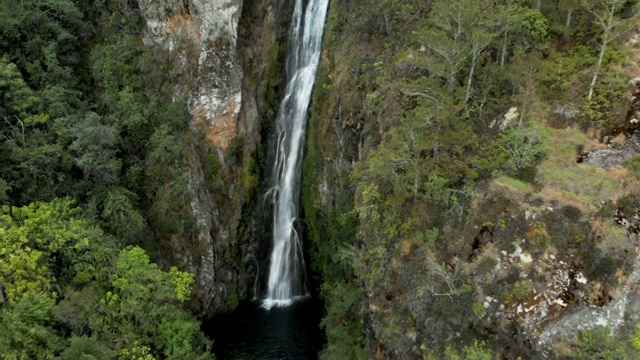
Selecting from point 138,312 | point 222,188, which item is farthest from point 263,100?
point 138,312

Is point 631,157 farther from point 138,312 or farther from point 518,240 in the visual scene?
point 138,312

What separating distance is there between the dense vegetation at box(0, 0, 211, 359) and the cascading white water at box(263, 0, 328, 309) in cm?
562

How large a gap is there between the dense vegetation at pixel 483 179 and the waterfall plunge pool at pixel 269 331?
3366 mm

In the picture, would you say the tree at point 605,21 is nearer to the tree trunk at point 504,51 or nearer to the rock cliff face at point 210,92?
the tree trunk at point 504,51

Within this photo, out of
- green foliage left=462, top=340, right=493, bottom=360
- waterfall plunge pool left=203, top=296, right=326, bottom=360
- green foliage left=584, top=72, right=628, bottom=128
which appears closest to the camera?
green foliage left=462, top=340, right=493, bottom=360

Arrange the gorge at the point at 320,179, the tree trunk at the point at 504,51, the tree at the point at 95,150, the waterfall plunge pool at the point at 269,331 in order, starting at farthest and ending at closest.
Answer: the waterfall plunge pool at the point at 269,331 → the tree at the point at 95,150 → the tree trunk at the point at 504,51 → the gorge at the point at 320,179

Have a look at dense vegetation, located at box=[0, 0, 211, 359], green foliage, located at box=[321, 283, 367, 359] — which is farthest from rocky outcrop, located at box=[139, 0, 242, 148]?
green foliage, located at box=[321, 283, 367, 359]

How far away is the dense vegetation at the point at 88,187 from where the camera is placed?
54.4ft

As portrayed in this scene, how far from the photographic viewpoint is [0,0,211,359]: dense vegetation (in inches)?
653

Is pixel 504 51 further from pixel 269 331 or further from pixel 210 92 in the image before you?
pixel 269 331

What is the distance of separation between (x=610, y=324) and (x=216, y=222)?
1907cm

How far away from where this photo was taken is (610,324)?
37.2ft

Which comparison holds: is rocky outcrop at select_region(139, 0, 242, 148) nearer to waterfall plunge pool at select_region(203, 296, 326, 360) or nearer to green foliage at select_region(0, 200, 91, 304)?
green foliage at select_region(0, 200, 91, 304)

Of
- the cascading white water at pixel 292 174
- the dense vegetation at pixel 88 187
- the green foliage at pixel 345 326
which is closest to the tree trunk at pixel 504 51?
the green foliage at pixel 345 326
